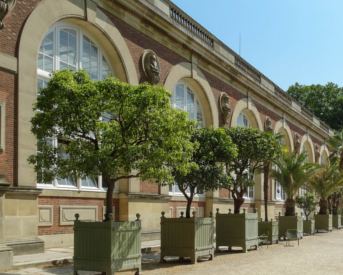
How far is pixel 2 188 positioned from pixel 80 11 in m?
8.30

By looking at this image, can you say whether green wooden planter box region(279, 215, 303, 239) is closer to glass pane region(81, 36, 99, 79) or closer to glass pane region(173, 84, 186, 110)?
glass pane region(173, 84, 186, 110)

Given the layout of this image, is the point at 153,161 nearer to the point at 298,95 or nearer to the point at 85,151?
the point at 85,151

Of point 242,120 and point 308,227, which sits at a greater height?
point 242,120

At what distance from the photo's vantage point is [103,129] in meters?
12.0

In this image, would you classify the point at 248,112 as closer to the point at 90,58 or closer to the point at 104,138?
the point at 90,58

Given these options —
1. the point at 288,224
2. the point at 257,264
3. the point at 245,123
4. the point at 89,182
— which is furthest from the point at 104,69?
the point at 245,123

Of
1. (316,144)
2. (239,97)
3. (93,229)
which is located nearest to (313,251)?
(93,229)

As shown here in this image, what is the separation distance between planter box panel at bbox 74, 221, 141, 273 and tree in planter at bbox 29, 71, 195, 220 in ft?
1.21

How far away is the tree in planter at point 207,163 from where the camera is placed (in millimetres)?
16266

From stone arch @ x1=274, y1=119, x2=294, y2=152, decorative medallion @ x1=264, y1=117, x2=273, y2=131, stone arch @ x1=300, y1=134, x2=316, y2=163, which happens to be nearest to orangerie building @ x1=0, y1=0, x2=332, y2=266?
decorative medallion @ x1=264, y1=117, x2=273, y2=131

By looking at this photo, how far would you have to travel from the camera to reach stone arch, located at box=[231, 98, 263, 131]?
32.2 metres

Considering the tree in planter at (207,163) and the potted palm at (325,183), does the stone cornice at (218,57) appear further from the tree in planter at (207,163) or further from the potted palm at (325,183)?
the tree in planter at (207,163)

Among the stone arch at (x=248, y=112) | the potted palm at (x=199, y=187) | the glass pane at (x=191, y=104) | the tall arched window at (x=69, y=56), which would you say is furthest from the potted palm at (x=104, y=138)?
the stone arch at (x=248, y=112)

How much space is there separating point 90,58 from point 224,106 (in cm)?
1181
